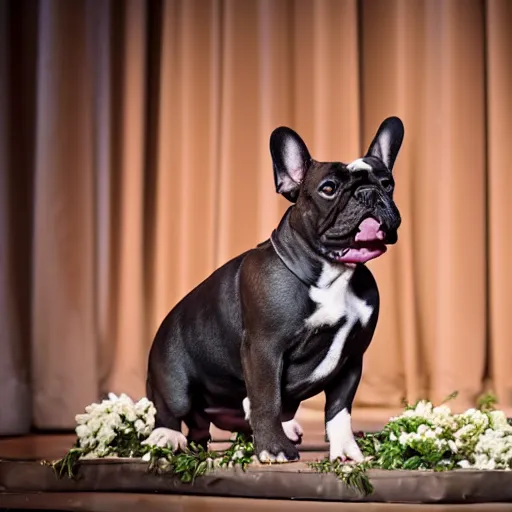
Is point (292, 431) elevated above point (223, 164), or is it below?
below

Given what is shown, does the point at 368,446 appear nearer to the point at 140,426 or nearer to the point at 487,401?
the point at 140,426

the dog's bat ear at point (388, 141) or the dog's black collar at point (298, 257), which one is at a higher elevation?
the dog's bat ear at point (388, 141)

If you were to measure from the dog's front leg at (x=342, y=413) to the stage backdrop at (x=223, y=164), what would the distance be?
4.25 ft

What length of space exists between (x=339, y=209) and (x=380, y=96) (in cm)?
156

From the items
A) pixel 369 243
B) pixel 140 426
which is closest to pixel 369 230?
pixel 369 243

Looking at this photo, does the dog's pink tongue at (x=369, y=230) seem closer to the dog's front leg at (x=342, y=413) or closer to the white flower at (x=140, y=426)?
the dog's front leg at (x=342, y=413)

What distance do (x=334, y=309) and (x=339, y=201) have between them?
171 millimetres

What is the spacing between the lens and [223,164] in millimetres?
2783

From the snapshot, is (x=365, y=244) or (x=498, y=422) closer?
(x=365, y=244)

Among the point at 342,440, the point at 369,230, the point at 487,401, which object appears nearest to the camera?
the point at 369,230

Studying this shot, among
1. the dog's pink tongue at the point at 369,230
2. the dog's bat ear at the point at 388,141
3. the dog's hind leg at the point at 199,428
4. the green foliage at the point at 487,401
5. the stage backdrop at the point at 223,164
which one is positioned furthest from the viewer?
the stage backdrop at the point at 223,164

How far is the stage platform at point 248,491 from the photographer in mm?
1367

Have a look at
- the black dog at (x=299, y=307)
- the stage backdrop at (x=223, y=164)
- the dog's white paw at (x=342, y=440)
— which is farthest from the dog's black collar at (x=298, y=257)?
the stage backdrop at (x=223, y=164)

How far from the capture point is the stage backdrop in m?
2.76
